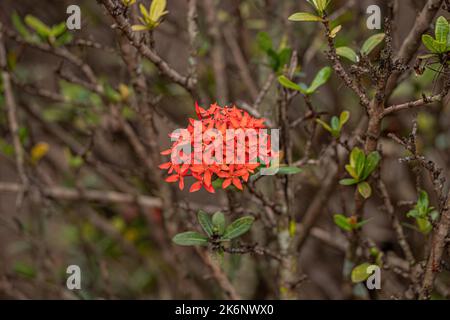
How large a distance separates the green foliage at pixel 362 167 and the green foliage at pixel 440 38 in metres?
0.23

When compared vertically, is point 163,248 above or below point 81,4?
below

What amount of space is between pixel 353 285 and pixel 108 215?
1055mm

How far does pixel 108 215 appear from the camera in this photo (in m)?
2.06

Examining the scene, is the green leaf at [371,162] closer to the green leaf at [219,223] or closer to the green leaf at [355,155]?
the green leaf at [355,155]

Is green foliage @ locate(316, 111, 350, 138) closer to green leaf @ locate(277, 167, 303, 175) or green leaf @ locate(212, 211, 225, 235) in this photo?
green leaf @ locate(277, 167, 303, 175)

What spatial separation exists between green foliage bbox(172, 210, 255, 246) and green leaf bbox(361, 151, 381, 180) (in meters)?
0.25

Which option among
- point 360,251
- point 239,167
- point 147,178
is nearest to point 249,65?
point 147,178

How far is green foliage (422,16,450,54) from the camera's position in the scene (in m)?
0.91

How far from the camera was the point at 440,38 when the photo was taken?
0.91m

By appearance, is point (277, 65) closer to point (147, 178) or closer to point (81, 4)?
point (147, 178)

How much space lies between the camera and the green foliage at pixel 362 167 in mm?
1045

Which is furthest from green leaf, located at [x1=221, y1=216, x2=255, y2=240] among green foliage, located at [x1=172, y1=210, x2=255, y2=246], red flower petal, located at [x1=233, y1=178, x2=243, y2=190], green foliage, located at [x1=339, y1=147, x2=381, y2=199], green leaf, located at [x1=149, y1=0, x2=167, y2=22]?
green leaf, located at [x1=149, y1=0, x2=167, y2=22]

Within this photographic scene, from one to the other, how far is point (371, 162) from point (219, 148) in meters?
0.33
